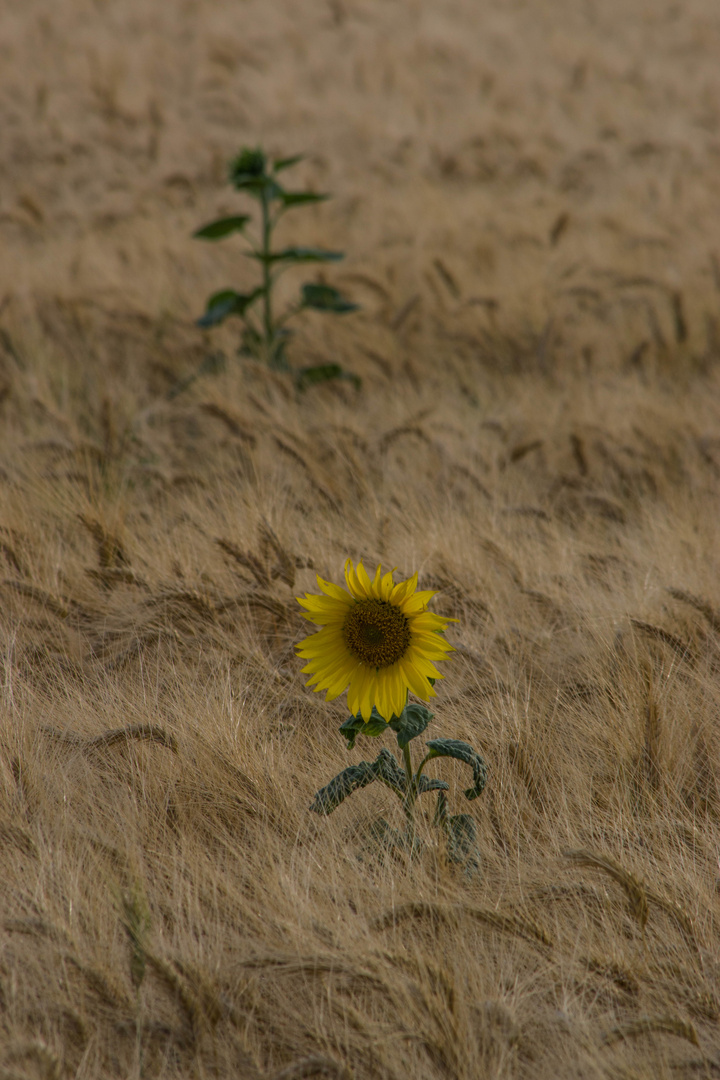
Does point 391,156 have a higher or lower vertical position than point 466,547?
higher

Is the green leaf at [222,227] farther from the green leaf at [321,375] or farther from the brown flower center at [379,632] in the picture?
the brown flower center at [379,632]

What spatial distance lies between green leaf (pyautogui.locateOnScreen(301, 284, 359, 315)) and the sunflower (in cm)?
213

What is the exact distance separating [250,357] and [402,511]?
130cm

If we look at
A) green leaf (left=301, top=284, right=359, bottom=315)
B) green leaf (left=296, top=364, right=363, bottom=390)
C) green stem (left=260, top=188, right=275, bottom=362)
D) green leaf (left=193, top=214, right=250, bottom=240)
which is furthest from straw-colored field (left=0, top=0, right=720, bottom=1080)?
green leaf (left=193, top=214, right=250, bottom=240)

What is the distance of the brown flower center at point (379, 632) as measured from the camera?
54.2 inches

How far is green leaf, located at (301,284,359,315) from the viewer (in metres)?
3.36

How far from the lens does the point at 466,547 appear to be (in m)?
2.21

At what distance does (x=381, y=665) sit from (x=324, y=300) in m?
2.28

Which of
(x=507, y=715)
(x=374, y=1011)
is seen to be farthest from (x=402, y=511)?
(x=374, y=1011)

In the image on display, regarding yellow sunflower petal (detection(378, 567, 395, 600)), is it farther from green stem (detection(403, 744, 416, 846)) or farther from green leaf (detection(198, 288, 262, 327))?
green leaf (detection(198, 288, 262, 327))

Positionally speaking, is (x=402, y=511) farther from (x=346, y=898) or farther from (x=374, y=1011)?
(x=374, y=1011)

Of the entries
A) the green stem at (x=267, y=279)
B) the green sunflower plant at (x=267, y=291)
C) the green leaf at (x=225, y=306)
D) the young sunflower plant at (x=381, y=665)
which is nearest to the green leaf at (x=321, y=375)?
the green sunflower plant at (x=267, y=291)

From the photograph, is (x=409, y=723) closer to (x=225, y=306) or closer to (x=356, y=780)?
(x=356, y=780)

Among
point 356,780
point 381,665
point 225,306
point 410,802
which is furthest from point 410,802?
point 225,306
